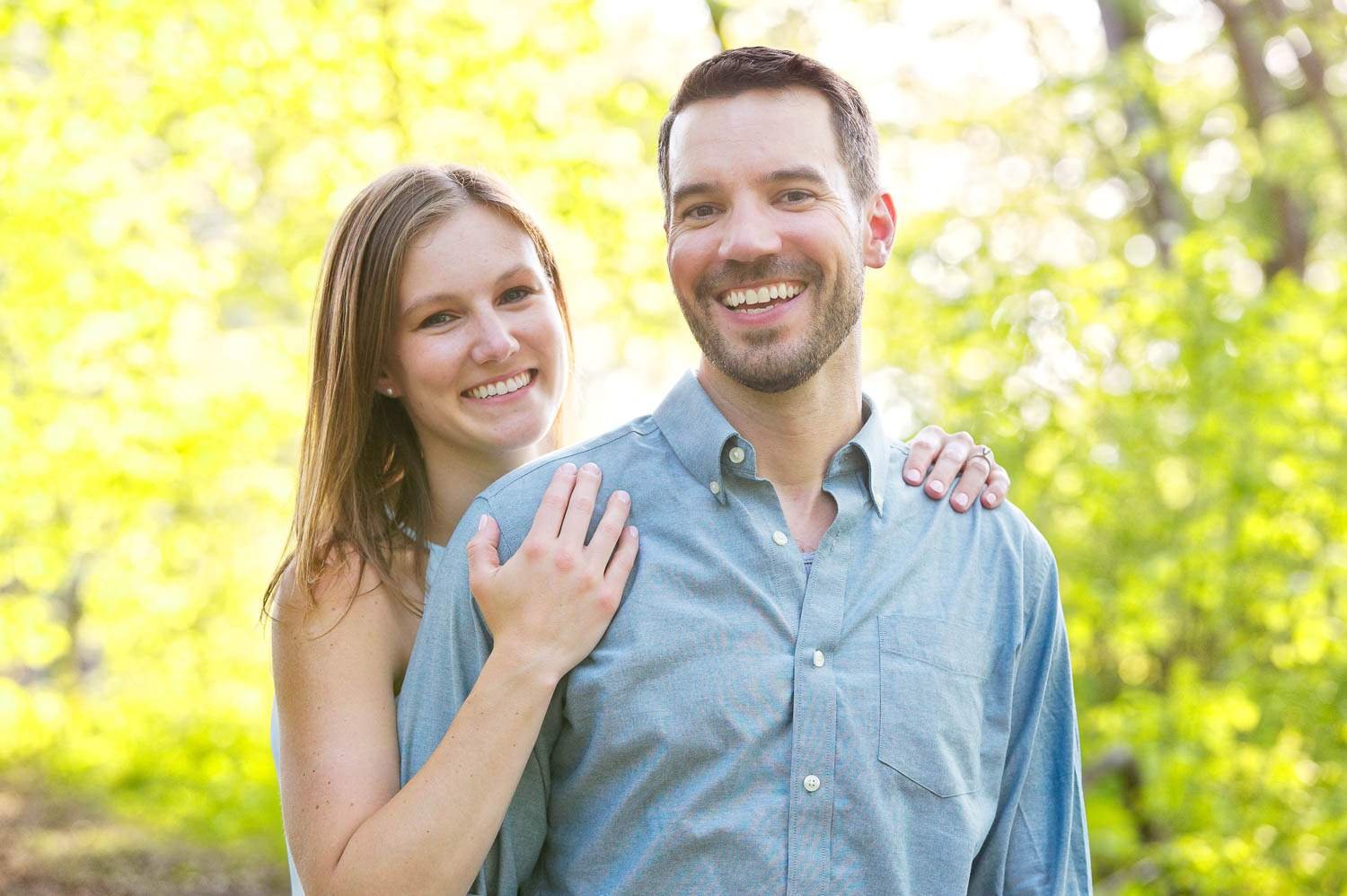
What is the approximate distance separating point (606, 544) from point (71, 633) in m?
10.7

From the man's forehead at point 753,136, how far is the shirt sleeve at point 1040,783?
33.4 inches

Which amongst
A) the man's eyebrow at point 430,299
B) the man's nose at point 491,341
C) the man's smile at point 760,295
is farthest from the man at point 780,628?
the man's eyebrow at point 430,299

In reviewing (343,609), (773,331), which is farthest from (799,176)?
(343,609)

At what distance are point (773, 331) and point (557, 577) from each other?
0.53 metres

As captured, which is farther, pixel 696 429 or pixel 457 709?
pixel 696 429

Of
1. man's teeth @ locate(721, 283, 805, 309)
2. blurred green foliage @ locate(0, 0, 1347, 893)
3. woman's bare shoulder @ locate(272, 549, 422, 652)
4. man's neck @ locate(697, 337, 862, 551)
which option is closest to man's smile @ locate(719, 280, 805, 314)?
man's teeth @ locate(721, 283, 805, 309)

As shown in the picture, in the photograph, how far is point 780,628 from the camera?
2061mm

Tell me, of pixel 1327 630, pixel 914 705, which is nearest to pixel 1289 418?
pixel 1327 630

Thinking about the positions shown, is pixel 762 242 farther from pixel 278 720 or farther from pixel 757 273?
pixel 278 720

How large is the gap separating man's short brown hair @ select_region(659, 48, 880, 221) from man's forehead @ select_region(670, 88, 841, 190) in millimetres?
15

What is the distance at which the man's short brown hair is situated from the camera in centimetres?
220

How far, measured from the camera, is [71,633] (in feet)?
37.3

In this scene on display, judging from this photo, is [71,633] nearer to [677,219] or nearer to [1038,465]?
[1038,465]

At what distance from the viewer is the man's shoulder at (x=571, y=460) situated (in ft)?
7.13
